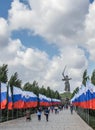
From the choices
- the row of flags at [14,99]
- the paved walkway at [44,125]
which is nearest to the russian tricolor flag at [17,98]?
the row of flags at [14,99]

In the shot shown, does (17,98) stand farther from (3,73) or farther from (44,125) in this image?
(44,125)

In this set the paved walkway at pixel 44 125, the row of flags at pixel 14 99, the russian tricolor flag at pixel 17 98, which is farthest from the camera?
the russian tricolor flag at pixel 17 98

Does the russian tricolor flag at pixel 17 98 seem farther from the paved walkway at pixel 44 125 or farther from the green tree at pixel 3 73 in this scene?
the paved walkway at pixel 44 125

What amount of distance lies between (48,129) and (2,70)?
22.3 m

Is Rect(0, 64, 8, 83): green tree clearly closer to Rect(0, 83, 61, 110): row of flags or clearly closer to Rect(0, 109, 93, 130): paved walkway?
Rect(0, 83, 61, 110): row of flags

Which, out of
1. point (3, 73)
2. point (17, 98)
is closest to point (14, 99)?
point (17, 98)

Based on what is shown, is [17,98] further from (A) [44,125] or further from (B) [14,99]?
(A) [44,125]

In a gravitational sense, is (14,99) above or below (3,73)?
below

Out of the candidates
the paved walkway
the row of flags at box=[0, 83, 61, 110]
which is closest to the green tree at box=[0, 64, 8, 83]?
the row of flags at box=[0, 83, 61, 110]

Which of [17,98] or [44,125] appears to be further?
[17,98]

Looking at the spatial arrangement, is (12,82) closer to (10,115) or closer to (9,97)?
(10,115)

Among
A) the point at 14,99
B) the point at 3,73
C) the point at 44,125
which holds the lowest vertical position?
the point at 44,125

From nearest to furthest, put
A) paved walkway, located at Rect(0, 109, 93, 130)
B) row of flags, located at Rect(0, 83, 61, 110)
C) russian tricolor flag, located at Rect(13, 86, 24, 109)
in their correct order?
paved walkway, located at Rect(0, 109, 93, 130) < row of flags, located at Rect(0, 83, 61, 110) < russian tricolor flag, located at Rect(13, 86, 24, 109)

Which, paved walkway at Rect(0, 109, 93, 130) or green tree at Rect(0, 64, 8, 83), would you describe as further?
green tree at Rect(0, 64, 8, 83)
